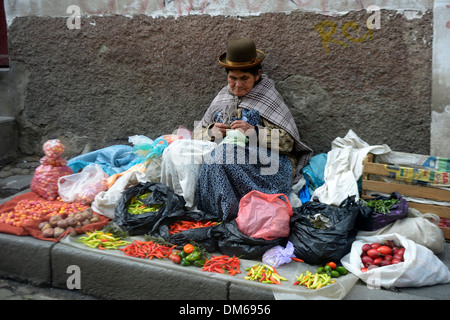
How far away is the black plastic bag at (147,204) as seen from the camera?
3.18 metres

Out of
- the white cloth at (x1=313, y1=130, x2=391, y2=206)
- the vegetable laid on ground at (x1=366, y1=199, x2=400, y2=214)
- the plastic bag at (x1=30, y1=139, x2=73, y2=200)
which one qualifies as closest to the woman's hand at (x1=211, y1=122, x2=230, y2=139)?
the white cloth at (x1=313, y1=130, x2=391, y2=206)

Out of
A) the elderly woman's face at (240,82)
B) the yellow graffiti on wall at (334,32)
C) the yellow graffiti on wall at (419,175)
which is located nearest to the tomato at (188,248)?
the elderly woman's face at (240,82)

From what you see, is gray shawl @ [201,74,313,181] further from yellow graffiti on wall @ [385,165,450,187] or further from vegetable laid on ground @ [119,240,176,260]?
vegetable laid on ground @ [119,240,176,260]

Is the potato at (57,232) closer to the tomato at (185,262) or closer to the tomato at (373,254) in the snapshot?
the tomato at (185,262)

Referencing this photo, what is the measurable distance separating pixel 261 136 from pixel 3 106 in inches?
138

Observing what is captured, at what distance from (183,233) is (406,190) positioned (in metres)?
1.72

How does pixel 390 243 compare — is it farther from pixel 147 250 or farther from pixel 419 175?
pixel 147 250

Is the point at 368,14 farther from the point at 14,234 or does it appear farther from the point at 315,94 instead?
the point at 14,234

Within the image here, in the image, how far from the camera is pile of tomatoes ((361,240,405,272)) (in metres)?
2.64

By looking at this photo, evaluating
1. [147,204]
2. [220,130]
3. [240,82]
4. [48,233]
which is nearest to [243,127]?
[220,130]

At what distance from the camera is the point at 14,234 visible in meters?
3.22

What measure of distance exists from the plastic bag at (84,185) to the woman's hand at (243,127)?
1.29m
